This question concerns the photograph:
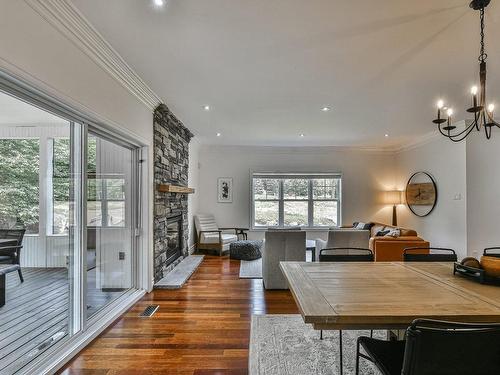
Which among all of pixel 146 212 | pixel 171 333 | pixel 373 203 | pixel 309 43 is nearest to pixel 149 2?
pixel 309 43

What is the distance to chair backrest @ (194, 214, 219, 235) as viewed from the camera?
22.1ft

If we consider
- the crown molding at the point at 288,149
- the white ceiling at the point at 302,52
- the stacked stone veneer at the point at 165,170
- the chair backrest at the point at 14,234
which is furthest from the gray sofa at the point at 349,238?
the crown molding at the point at 288,149

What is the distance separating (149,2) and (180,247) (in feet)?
14.6

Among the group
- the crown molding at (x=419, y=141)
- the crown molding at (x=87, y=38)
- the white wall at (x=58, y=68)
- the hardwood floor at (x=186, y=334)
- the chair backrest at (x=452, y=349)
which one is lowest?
the hardwood floor at (x=186, y=334)

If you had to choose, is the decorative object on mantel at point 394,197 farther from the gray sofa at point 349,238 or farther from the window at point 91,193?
the window at point 91,193

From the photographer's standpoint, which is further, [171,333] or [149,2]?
[171,333]

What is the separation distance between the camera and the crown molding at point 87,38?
6.29ft

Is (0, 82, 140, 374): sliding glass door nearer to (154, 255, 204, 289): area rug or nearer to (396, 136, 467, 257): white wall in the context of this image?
(154, 255, 204, 289): area rug

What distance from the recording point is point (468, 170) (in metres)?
4.88

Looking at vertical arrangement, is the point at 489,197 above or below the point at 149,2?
below

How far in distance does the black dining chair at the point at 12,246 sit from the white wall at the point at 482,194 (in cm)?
600

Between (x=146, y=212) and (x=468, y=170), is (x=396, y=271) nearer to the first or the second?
(x=146, y=212)

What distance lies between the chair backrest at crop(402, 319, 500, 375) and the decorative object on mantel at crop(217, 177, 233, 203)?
21.4 ft

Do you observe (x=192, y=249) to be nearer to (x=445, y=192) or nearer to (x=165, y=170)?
(x=165, y=170)
